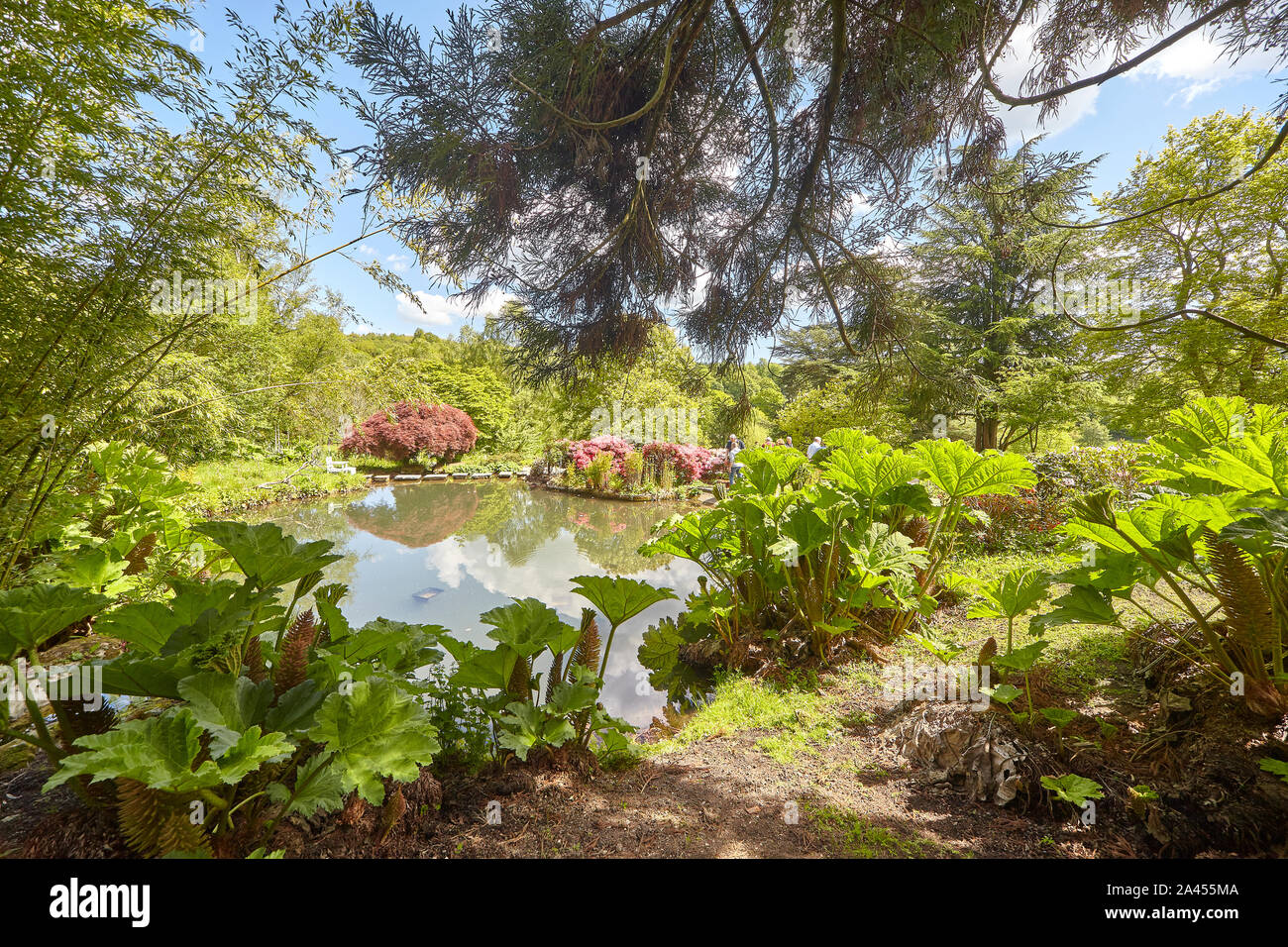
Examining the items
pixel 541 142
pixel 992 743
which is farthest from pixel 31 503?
pixel 992 743

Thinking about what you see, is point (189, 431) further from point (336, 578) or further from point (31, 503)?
point (31, 503)

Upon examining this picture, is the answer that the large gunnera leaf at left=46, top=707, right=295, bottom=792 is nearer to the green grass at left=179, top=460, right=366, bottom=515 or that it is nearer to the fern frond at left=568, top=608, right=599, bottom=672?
the fern frond at left=568, top=608, right=599, bottom=672

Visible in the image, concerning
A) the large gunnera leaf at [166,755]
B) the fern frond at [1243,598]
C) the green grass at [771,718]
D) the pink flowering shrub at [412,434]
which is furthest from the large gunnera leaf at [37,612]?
the pink flowering shrub at [412,434]

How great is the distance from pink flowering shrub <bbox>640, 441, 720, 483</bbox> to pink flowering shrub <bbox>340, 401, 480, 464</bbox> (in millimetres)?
6010

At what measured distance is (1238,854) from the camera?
3.40 ft

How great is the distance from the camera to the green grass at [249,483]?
20.0ft

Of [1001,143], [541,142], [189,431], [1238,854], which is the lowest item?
[1238,854]

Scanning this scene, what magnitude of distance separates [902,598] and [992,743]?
2.71ft

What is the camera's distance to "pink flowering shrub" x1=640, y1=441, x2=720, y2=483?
1095 cm

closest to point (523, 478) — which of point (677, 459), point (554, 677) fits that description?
point (677, 459)

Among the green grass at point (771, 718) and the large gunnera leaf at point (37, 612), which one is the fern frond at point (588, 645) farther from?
the large gunnera leaf at point (37, 612)

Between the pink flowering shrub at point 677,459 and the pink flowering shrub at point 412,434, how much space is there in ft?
19.7

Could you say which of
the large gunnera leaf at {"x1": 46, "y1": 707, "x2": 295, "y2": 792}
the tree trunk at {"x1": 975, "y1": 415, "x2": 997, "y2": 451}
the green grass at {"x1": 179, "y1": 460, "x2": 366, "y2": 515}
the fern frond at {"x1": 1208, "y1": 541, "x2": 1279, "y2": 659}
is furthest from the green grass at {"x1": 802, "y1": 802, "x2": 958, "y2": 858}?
the tree trunk at {"x1": 975, "y1": 415, "x2": 997, "y2": 451}

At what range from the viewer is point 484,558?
4.86m
